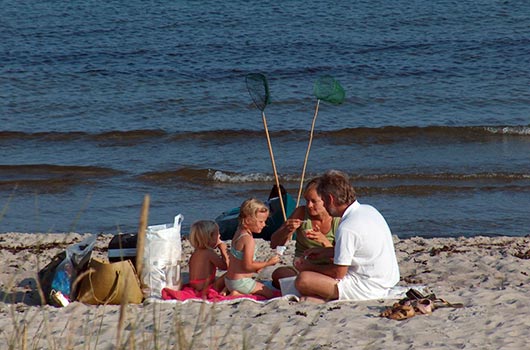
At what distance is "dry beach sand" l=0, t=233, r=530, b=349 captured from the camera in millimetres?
5621

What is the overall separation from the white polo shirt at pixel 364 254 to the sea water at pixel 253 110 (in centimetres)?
205

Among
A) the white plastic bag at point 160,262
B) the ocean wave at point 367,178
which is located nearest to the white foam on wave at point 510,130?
the ocean wave at point 367,178

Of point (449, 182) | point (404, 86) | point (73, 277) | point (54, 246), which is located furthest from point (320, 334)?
point (404, 86)

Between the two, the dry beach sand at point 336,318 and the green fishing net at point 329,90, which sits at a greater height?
the green fishing net at point 329,90

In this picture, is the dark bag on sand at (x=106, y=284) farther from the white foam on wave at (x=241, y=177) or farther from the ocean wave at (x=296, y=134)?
the ocean wave at (x=296, y=134)

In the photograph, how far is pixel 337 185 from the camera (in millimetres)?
6465

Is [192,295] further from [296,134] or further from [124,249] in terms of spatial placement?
[296,134]

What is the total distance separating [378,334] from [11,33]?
1981 centimetres

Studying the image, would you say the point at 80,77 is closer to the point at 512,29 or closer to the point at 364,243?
the point at 512,29

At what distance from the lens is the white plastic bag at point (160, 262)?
7176mm

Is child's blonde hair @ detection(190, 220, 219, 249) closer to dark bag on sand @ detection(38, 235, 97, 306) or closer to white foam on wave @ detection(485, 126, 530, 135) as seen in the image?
dark bag on sand @ detection(38, 235, 97, 306)

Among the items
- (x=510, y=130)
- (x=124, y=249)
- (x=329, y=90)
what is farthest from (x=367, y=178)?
(x=124, y=249)

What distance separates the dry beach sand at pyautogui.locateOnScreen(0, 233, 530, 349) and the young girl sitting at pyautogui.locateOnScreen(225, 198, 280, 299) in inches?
9.7

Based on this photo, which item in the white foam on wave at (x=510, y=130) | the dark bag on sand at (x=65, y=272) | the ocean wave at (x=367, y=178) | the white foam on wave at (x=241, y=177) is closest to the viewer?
the dark bag on sand at (x=65, y=272)
